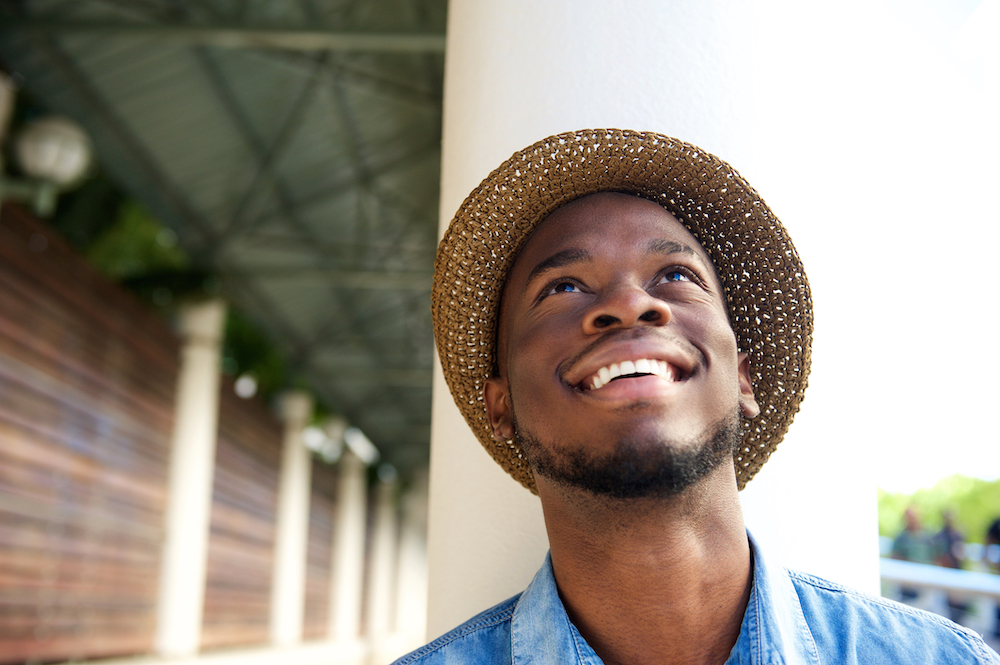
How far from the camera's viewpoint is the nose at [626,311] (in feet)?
4.53

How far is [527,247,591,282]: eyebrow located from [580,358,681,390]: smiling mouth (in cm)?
25

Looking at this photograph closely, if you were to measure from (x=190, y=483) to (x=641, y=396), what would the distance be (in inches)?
351

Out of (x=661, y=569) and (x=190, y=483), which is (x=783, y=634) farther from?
(x=190, y=483)

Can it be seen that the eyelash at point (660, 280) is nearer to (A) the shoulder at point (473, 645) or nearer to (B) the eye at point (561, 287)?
(B) the eye at point (561, 287)

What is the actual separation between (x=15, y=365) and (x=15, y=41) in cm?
251

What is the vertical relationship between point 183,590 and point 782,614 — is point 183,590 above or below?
above

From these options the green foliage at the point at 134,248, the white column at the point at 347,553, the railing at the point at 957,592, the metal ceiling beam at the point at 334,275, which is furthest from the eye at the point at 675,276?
the white column at the point at 347,553

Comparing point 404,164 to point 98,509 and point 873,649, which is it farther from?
point 873,649

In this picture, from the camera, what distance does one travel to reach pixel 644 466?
1.30 metres

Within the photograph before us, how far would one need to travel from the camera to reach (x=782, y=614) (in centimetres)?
139

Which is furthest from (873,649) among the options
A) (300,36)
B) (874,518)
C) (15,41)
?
(15,41)

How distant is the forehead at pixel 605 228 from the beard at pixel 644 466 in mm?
381

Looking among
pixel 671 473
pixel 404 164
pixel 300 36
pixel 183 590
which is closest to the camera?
pixel 671 473

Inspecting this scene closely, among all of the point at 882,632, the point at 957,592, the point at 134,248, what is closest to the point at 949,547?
the point at 957,592
